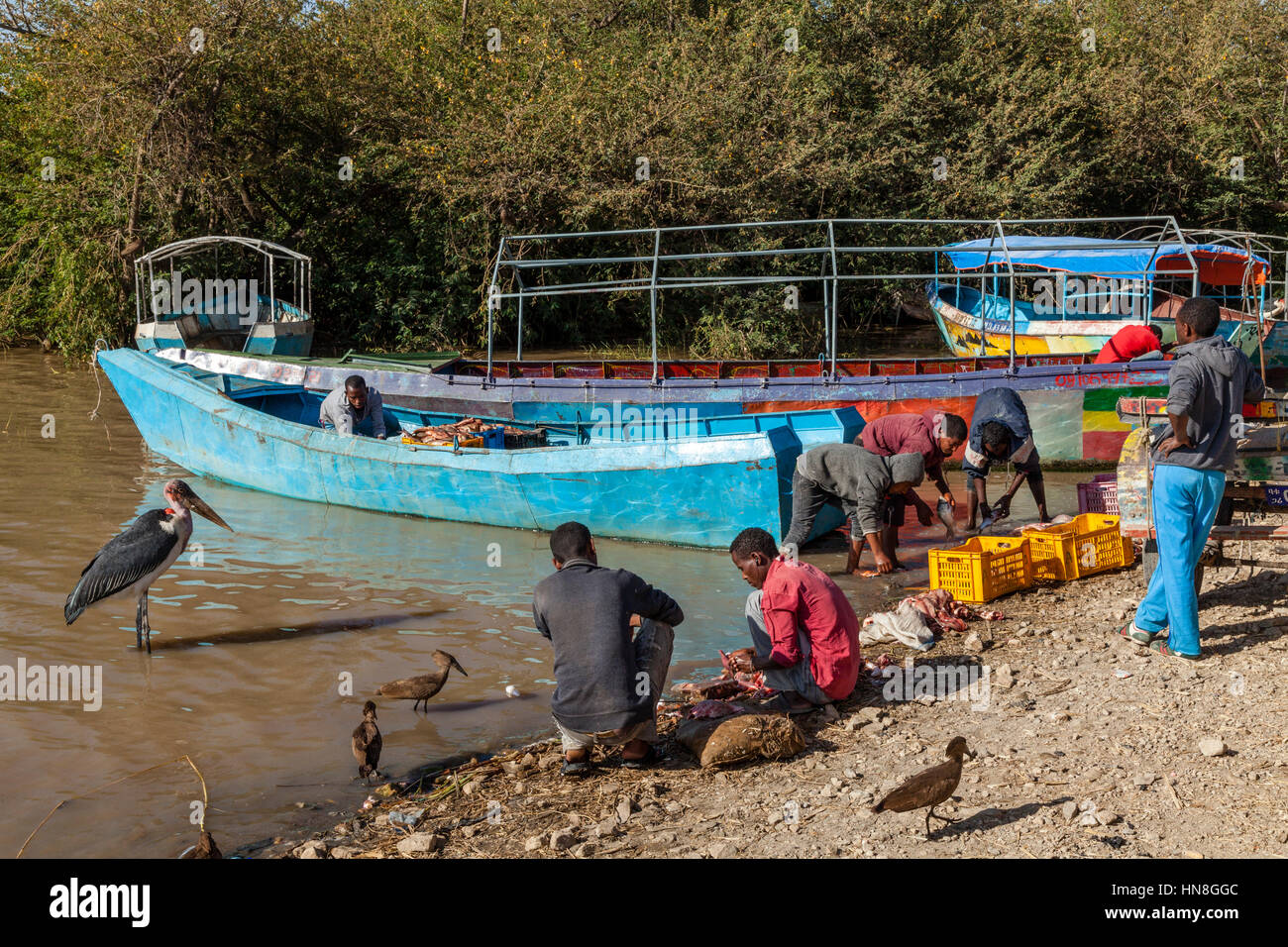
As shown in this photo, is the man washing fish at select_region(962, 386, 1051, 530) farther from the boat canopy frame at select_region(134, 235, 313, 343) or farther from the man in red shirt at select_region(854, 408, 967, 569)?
the boat canopy frame at select_region(134, 235, 313, 343)

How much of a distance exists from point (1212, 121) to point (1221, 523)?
1939 centimetres

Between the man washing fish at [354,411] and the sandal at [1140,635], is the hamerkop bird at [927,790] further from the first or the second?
the man washing fish at [354,411]

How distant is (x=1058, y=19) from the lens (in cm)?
2312

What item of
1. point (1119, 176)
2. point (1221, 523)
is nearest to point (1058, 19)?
point (1119, 176)

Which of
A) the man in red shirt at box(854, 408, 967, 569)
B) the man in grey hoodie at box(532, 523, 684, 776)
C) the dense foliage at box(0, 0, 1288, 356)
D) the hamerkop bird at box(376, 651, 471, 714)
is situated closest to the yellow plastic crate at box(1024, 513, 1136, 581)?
the man in red shirt at box(854, 408, 967, 569)

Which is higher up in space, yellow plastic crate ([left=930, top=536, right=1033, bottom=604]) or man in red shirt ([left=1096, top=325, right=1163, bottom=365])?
man in red shirt ([left=1096, top=325, right=1163, bottom=365])

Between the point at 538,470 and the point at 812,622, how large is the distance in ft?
14.9

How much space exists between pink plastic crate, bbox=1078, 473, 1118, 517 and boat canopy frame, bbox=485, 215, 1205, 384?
11.1 ft

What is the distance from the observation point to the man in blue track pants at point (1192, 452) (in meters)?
5.31

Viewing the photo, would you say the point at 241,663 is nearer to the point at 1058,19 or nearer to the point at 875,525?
the point at 875,525

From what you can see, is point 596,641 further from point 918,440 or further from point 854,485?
point 918,440

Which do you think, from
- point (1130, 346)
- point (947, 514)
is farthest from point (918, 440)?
point (1130, 346)

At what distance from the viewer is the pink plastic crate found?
26.5ft

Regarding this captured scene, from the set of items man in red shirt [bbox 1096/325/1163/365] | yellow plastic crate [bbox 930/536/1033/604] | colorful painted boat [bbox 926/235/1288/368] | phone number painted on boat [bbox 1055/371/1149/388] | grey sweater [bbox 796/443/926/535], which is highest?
colorful painted boat [bbox 926/235/1288/368]
